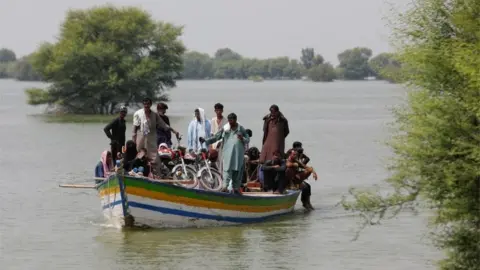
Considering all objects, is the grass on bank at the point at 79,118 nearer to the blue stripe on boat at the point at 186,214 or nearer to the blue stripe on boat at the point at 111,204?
the blue stripe on boat at the point at 186,214

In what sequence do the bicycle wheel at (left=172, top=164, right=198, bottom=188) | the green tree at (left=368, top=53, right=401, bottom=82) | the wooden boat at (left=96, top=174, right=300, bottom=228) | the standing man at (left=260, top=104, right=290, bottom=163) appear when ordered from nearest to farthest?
the green tree at (left=368, top=53, right=401, bottom=82) → the wooden boat at (left=96, top=174, right=300, bottom=228) → the bicycle wheel at (left=172, top=164, right=198, bottom=188) → the standing man at (left=260, top=104, right=290, bottom=163)

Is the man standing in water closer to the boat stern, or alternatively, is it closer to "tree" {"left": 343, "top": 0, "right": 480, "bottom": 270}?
the boat stern

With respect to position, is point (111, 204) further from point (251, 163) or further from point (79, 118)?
point (79, 118)

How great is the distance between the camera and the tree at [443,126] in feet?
43.1

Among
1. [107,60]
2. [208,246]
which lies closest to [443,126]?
[208,246]

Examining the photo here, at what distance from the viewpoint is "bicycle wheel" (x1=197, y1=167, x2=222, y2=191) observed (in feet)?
67.3

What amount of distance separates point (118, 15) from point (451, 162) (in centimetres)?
6070

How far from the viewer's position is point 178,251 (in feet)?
62.7

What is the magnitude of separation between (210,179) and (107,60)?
50885 millimetres

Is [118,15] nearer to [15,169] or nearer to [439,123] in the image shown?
[15,169]

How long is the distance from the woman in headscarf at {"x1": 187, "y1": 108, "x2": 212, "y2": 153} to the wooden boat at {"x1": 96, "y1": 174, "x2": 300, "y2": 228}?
1.27 m

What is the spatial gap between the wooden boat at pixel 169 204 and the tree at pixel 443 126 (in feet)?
20.1

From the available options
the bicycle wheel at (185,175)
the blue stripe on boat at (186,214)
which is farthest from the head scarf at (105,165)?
the blue stripe on boat at (186,214)

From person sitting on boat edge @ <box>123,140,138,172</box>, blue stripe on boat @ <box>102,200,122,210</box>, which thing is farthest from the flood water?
person sitting on boat edge @ <box>123,140,138,172</box>
